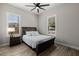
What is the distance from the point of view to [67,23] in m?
2.41

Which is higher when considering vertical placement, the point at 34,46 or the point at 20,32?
the point at 20,32

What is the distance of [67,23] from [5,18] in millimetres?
2754

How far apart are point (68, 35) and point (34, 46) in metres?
Answer: 1.37

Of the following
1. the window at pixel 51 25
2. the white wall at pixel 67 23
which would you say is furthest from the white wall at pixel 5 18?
the window at pixel 51 25

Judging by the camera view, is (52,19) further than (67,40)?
Yes

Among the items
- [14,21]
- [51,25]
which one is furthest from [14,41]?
[51,25]

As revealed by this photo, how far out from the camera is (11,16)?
3.10 m

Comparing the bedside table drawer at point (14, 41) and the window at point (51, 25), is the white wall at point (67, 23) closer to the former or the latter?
the window at point (51, 25)

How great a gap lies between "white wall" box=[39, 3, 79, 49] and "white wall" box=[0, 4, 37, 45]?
1.65 feet

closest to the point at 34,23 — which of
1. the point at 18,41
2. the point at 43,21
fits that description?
the point at 43,21

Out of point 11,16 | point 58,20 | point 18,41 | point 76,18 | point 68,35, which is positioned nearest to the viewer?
point 76,18

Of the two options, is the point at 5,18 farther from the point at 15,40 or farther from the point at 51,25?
the point at 51,25

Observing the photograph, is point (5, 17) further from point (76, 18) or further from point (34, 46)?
point (76, 18)

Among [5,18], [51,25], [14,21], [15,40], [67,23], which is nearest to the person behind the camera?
[67,23]
